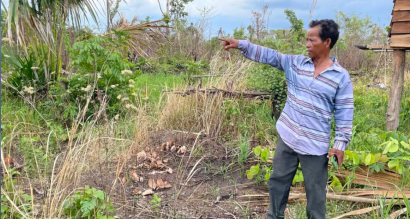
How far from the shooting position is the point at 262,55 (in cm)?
269

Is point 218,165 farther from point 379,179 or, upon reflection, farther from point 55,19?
point 55,19

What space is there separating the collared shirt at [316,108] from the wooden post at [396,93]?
3.92 meters

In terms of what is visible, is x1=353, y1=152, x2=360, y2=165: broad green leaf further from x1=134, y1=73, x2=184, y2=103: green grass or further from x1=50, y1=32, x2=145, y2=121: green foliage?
x1=134, y1=73, x2=184, y2=103: green grass

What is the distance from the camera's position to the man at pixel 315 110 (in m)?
2.41

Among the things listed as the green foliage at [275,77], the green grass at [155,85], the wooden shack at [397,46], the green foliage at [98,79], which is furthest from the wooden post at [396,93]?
the green foliage at [98,79]

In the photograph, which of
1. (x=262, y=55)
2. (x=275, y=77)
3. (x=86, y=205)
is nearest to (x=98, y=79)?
(x=275, y=77)

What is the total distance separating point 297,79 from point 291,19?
3345 millimetres

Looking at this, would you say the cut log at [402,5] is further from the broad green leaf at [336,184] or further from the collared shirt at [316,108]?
the collared shirt at [316,108]

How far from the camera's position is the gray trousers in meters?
2.51

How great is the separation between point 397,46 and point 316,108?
4.11 metres

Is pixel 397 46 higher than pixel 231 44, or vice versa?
pixel 397 46

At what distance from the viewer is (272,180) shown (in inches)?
109

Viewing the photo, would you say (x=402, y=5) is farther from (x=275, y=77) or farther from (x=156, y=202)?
(x=156, y=202)

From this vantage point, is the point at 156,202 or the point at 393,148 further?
the point at 156,202
